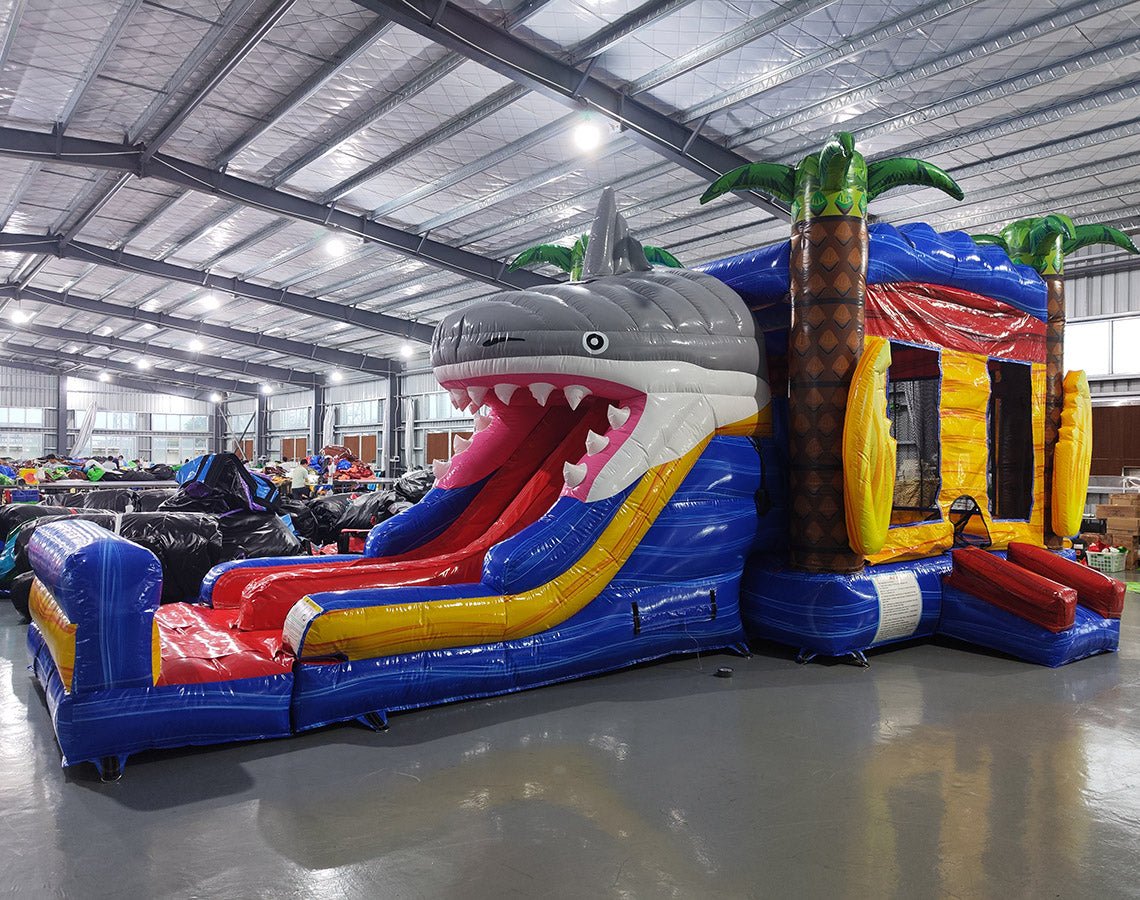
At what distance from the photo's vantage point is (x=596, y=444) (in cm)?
403

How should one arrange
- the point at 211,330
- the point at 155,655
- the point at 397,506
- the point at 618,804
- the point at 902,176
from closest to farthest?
the point at 618,804 < the point at 155,655 < the point at 902,176 < the point at 397,506 < the point at 211,330

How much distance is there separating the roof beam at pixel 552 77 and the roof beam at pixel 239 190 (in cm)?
452

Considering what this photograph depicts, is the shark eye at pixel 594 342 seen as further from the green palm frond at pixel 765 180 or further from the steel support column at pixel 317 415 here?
the steel support column at pixel 317 415

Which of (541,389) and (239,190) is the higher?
(239,190)

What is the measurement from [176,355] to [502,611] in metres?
22.3

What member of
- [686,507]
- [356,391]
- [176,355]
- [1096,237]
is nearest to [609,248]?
[686,507]

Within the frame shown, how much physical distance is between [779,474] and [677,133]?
4115mm

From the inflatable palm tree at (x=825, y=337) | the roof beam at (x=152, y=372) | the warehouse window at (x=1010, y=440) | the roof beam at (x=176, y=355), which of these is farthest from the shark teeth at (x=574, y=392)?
the roof beam at (x=152, y=372)

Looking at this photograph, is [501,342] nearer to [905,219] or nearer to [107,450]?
[905,219]

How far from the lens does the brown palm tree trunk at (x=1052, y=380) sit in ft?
18.2

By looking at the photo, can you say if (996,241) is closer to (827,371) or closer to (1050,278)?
(1050,278)

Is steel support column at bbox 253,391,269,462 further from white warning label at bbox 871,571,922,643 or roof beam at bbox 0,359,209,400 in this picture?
white warning label at bbox 871,571,922,643

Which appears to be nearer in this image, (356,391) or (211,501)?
(211,501)

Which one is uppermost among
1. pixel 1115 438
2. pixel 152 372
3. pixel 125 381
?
pixel 152 372
